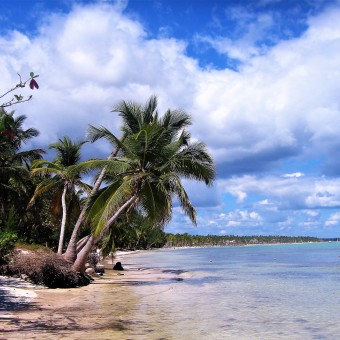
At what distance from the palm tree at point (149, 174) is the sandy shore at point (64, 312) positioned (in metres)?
3.55

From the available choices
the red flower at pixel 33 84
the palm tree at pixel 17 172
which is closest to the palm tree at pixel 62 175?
the palm tree at pixel 17 172

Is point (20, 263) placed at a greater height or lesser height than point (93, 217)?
lesser

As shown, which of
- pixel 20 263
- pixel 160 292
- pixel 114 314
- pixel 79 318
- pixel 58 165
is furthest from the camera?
pixel 58 165

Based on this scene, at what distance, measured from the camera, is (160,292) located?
18.9 meters

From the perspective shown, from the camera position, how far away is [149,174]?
20000 millimetres

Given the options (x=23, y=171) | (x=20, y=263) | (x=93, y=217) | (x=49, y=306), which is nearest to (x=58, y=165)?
(x=23, y=171)

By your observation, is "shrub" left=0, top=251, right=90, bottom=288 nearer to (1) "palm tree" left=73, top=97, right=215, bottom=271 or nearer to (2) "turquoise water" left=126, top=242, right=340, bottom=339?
(1) "palm tree" left=73, top=97, right=215, bottom=271

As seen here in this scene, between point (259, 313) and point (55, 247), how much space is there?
2249cm

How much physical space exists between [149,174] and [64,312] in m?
8.90

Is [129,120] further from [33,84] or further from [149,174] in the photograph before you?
[33,84]

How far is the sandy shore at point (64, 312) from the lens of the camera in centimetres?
930

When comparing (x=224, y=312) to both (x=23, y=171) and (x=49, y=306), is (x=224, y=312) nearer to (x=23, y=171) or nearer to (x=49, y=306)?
(x=49, y=306)

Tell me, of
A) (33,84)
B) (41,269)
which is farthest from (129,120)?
(33,84)

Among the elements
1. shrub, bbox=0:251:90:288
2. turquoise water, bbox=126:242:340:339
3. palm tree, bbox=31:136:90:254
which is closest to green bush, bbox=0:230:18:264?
shrub, bbox=0:251:90:288
